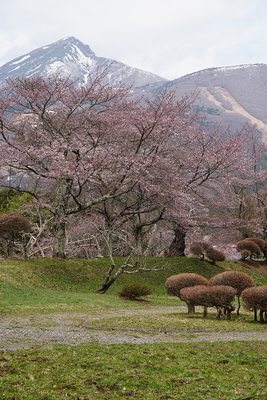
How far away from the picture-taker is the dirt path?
8445mm

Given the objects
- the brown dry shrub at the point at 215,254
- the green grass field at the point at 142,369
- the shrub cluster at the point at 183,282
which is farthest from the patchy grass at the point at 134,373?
the brown dry shrub at the point at 215,254

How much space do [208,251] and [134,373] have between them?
25497 mm

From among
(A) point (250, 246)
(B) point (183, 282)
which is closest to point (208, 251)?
(A) point (250, 246)

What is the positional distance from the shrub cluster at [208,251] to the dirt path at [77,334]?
19779mm

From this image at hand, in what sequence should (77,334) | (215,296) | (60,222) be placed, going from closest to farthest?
(77,334) → (215,296) → (60,222)

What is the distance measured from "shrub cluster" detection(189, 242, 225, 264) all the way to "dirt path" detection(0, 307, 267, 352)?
64.9ft

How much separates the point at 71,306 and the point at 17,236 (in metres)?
15.7

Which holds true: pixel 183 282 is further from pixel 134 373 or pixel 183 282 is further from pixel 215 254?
pixel 215 254

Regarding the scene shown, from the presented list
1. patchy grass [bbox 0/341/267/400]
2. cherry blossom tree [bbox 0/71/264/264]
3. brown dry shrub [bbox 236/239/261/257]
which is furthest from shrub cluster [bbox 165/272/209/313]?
brown dry shrub [bbox 236/239/261/257]

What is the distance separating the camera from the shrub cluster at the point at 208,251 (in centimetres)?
3065

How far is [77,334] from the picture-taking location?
953cm

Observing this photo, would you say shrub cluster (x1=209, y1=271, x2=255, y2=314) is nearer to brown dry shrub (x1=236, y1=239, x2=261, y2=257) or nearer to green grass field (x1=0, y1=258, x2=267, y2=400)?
green grass field (x1=0, y1=258, x2=267, y2=400)

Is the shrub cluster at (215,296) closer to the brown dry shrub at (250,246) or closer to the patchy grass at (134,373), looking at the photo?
the patchy grass at (134,373)

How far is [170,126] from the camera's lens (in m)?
24.9
